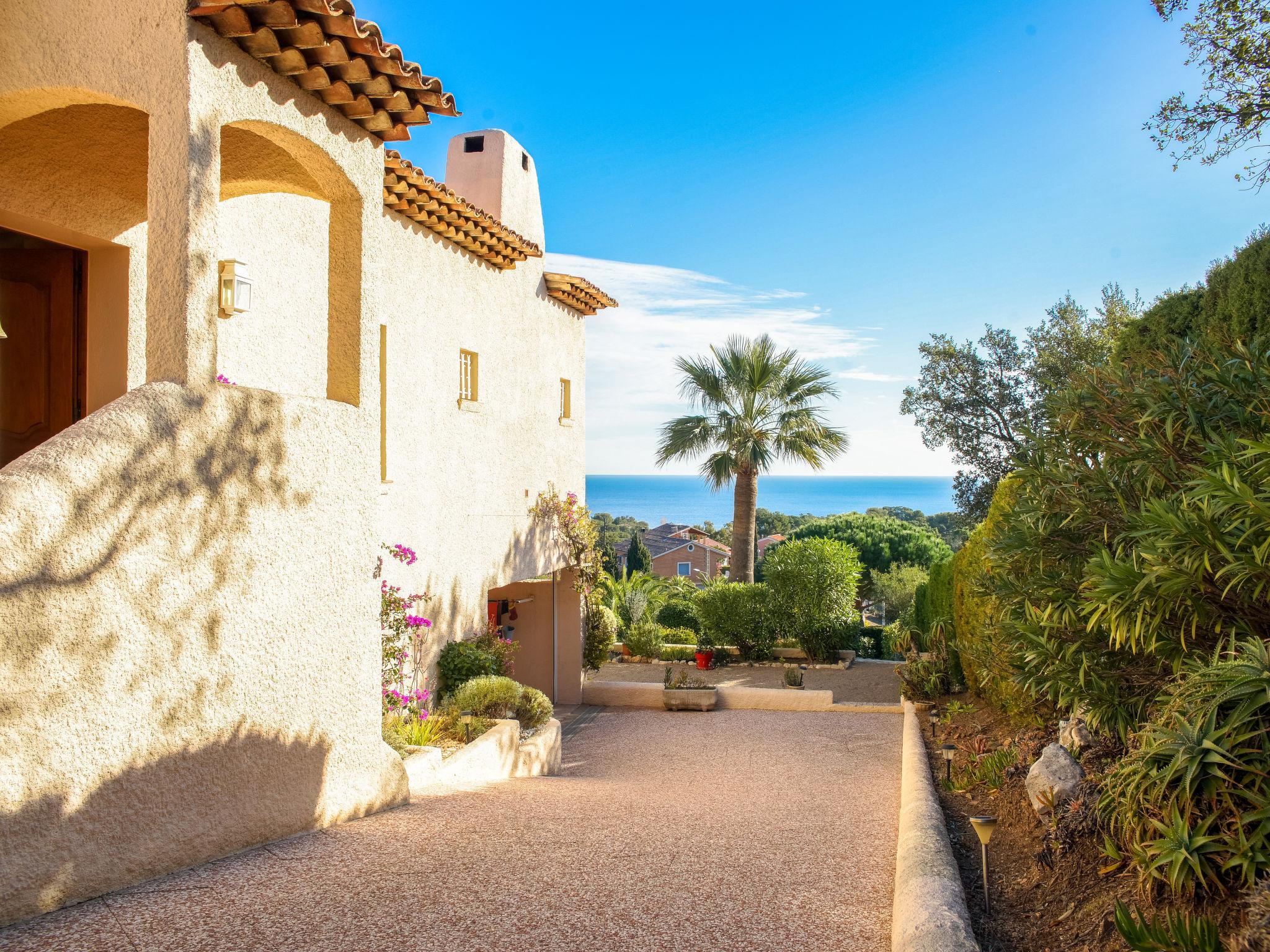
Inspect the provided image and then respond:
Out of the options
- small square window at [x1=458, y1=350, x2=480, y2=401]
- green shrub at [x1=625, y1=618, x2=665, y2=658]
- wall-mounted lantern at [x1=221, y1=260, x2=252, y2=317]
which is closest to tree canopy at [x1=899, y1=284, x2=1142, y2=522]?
green shrub at [x1=625, y1=618, x2=665, y2=658]

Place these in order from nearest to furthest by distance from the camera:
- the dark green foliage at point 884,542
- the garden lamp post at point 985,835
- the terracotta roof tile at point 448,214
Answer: the garden lamp post at point 985,835
the terracotta roof tile at point 448,214
the dark green foliage at point 884,542

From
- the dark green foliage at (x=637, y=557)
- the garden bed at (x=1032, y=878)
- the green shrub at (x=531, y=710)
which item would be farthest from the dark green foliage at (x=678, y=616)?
the garden bed at (x=1032, y=878)

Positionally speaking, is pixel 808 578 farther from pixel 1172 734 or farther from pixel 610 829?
pixel 1172 734

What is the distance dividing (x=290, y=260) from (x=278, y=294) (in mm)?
414

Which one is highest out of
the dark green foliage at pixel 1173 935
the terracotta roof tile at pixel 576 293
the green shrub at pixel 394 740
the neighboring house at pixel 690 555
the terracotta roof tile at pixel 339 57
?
the terracotta roof tile at pixel 576 293

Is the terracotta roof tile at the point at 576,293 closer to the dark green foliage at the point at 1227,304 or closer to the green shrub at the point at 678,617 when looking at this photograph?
the dark green foliage at the point at 1227,304

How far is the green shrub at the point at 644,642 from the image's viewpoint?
21266 millimetres

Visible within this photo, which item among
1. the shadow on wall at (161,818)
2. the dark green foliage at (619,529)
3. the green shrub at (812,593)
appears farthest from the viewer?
the dark green foliage at (619,529)

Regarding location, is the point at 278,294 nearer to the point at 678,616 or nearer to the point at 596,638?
the point at 596,638

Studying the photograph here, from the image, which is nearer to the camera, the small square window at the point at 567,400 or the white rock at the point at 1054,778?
the white rock at the point at 1054,778

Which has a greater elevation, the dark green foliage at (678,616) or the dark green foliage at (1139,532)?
the dark green foliage at (1139,532)

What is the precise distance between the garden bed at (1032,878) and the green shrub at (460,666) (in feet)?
19.6

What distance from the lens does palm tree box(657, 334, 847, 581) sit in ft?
75.0

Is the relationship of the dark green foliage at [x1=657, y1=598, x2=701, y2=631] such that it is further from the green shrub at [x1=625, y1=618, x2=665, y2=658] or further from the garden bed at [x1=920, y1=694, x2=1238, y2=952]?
the garden bed at [x1=920, y1=694, x2=1238, y2=952]
